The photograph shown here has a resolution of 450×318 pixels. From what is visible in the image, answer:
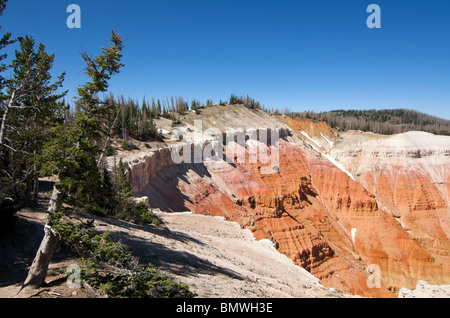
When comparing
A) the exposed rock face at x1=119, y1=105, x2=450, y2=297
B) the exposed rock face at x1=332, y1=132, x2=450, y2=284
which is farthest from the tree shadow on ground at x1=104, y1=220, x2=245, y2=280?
the exposed rock face at x1=332, y1=132, x2=450, y2=284

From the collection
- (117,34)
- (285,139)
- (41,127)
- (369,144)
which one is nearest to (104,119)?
(117,34)

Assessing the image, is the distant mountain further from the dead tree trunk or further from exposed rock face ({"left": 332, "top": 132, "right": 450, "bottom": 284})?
the dead tree trunk

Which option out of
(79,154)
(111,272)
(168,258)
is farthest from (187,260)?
(79,154)

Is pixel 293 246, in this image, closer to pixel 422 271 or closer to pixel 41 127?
pixel 422 271

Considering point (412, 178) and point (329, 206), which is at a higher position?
point (412, 178)

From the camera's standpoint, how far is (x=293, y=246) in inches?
1496

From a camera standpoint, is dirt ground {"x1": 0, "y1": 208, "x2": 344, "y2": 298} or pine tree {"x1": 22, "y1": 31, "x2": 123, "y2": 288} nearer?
pine tree {"x1": 22, "y1": 31, "x2": 123, "y2": 288}

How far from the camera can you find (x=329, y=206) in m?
51.7

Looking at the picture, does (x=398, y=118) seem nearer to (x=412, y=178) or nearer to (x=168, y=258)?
(x=412, y=178)

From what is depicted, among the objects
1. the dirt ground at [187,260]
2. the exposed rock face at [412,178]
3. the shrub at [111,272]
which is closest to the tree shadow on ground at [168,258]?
the dirt ground at [187,260]

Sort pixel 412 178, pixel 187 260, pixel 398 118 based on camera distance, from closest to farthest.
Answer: pixel 187 260, pixel 412 178, pixel 398 118

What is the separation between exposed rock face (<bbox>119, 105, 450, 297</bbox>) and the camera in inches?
1426

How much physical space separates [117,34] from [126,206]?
11.0 metres
